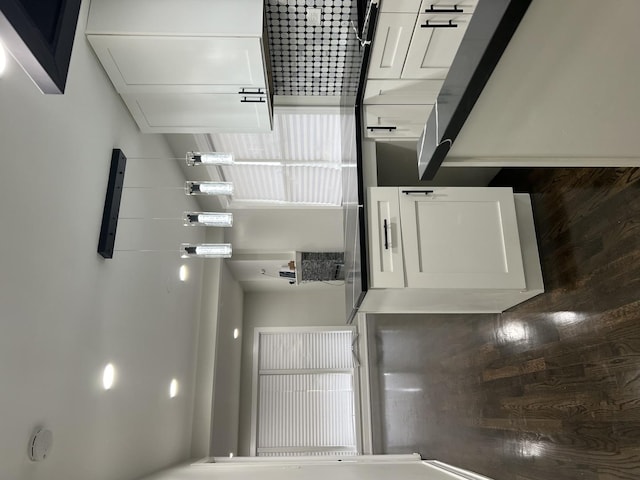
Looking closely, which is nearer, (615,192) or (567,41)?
(567,41)

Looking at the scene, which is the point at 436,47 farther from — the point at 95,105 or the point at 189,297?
the point at 189,297

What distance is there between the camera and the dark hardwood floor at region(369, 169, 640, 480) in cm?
169

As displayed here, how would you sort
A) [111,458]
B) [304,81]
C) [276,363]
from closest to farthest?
1. [111,458]
2. [304,81]
3. [276,363]

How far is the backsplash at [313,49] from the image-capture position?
6.94 ft

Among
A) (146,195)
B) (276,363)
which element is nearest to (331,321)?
(276,363)

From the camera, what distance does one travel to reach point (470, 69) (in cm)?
78

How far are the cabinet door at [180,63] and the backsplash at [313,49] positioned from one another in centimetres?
28

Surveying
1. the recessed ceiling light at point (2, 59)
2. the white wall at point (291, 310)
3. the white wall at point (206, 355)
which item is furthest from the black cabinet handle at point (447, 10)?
the white wall at point (291, 310)

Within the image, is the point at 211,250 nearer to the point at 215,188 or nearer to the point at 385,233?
the point at 215,188

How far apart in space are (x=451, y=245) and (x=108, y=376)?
1.70 metres

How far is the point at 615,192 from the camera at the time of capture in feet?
5.81

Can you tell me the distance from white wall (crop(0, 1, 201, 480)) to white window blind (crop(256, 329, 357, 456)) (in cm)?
267

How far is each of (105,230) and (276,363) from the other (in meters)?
4.06

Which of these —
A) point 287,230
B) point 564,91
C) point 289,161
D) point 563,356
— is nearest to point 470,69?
point 564,91
